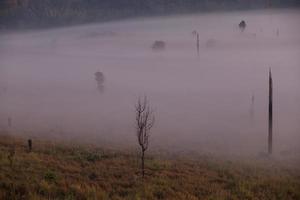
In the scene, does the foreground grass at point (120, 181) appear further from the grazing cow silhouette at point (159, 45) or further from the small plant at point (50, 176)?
the grazing cow silhouette at point (159, 45)

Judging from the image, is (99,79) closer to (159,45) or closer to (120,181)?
(120,181)

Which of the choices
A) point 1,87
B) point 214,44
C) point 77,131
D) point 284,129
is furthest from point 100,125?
point 214,44

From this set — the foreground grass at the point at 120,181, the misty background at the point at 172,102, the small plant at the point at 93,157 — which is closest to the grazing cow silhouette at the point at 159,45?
the misty background at the point at 172,102

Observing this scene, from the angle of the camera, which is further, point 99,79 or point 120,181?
point 99,79

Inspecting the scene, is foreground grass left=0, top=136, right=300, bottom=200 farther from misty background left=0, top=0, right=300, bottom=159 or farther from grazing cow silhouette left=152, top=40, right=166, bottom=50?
grazing cow silhouette left=152, top=40, right=166, bottom=50

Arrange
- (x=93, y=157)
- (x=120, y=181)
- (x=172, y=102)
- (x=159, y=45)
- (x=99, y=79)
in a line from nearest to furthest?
(x=120, y=181)
(x=93, y=157)
(x=172, y=102)
(x=99, y=79)
(x=159, y=45)

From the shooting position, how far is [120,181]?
21719 millimetres

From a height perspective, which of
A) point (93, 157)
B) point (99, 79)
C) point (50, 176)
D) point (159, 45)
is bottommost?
point (50, 176)

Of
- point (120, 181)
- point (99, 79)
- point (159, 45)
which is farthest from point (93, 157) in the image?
point (159, 45)

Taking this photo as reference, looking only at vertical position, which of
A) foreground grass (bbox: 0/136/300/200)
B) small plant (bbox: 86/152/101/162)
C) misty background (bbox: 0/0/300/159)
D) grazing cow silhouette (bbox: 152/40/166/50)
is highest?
grazing cow silhouette (bbox: 152/40/166/50)

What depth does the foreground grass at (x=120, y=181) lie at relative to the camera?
18.8 m

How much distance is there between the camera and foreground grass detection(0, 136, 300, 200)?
1880 cm

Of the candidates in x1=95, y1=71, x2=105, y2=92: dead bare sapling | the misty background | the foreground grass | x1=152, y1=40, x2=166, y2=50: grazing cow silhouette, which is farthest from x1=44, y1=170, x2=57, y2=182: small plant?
x1=152, y1=40, x2=166, y2=50: grazing cow silhouette

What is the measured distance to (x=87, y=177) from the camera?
2219 cm
